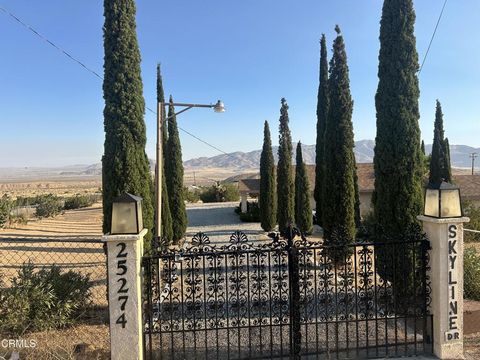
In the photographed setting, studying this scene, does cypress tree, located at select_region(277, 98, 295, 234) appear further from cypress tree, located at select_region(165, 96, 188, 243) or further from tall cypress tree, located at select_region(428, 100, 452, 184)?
tall cypress tree, located at select_region(428, 100, 452, 184)

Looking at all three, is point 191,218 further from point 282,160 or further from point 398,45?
point 398,45

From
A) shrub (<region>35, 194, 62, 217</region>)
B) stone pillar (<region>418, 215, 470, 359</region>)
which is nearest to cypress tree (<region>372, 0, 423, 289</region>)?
stone pillar (<region>418, 215, 470, 359</region>)

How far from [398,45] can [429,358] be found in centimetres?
543

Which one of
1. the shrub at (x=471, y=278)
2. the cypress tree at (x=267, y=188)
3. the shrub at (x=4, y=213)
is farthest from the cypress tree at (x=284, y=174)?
the shrub at (x=4, y=213)

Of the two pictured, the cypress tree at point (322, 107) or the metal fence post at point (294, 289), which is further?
the cypress tree at point (322, 107)

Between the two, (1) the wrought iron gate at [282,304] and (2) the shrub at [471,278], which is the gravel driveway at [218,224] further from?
(1) the wrought iron gate at [282,304]

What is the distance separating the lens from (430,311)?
464 cm

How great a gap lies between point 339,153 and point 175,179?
7459mm

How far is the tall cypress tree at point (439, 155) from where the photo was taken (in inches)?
651

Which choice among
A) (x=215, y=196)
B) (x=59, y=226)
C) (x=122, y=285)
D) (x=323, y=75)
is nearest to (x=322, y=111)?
(x=323, y=75)

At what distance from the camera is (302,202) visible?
16.4 metres

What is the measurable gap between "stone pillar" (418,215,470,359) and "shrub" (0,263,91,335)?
5.55 meters

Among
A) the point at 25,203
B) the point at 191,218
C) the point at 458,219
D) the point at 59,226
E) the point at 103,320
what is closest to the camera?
the point at 458,219

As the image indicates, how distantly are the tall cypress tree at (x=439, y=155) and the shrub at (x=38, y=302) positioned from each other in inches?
601
